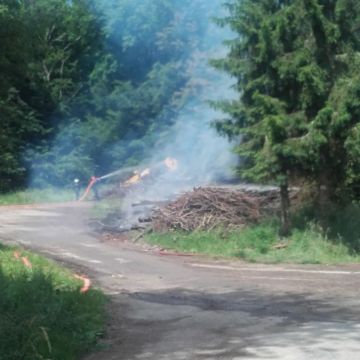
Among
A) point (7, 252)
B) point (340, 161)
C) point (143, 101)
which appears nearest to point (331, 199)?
point (340, 161)

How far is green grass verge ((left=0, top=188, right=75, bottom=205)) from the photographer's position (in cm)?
3568

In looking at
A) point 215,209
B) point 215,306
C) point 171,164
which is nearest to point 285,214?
point 215,209

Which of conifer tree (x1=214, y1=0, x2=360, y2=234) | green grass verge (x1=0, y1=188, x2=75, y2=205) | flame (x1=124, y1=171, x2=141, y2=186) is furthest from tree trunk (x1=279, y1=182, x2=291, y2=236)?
green grass verge (x1=0, y1=188, x2=75, y2=205)

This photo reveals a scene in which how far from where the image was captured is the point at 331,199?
21141 mm

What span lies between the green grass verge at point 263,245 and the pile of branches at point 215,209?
422 mm

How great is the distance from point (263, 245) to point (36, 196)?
19.6m

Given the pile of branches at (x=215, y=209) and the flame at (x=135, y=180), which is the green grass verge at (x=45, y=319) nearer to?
the pile of branches at (x=215, y=209)

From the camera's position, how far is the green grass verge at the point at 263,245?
763 inches

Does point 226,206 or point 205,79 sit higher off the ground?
point 205,79

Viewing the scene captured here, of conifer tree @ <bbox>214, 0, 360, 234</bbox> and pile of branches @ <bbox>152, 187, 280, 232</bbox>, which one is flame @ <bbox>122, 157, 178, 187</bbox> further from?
conifer tree @ <bbox>214, 0, 360, 234</bbox>

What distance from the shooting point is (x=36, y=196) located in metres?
38.0

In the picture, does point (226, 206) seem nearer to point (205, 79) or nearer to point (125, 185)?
point (125, 185)

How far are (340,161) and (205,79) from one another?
20.5m

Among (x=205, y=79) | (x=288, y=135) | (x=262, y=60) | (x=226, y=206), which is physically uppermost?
(x=205, y=79)
